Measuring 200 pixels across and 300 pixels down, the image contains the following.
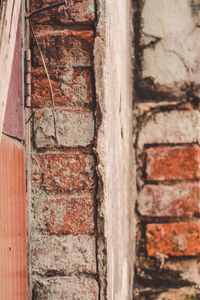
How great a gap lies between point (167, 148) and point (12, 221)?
2.03 ft

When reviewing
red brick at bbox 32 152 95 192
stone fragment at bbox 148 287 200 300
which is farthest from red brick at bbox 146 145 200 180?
red brick at bbox 32 152 95 192

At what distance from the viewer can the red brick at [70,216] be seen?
54 centimetres

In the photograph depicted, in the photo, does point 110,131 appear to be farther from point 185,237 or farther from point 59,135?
point 185,237

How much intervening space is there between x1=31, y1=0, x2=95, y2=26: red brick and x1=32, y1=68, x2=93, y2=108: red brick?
8 cm

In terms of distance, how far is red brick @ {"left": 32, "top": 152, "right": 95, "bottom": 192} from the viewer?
0.55 metres

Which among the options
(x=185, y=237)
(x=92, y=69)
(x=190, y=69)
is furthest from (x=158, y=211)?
(x=92, y=69)

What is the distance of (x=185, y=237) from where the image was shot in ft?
3.15

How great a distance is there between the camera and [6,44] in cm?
43

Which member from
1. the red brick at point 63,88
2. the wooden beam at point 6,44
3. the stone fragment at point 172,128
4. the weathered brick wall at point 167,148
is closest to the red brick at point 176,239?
the weathered brick wall at point 167,148

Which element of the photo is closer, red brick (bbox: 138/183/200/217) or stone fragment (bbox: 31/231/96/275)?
stone fragment (bbox: 31/231/96/275)

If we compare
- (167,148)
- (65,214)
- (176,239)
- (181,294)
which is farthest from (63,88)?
(181,294)

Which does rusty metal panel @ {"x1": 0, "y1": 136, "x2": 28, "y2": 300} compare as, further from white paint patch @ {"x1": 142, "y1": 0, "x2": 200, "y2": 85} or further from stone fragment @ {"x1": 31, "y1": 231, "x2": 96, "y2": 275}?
white paint patch @ {"x1": 142, "y1": 0, "x2": 200, "y2": 85}

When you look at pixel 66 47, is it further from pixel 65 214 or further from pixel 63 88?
pixel 65 214

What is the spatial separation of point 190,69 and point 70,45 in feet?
1.87
